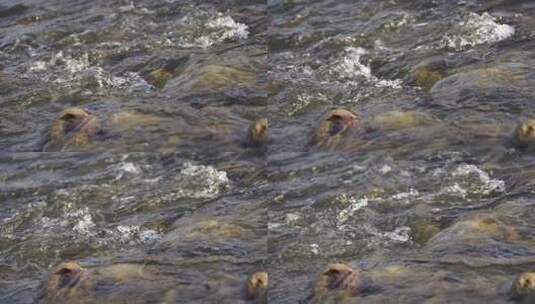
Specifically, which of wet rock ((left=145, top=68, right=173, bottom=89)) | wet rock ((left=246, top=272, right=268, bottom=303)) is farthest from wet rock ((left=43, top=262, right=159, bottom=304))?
wet rock ((left=145, top=68, right=173, bottom=89))

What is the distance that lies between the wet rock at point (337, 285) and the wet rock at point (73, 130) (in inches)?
177

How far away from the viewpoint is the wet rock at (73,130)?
47.3ft

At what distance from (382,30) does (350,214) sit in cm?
594

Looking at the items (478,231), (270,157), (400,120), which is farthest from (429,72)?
(478,231)

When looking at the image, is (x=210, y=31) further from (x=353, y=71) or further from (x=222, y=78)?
(x=222, y=78)

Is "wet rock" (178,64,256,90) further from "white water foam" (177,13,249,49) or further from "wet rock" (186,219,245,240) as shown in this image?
"wet rock" (186,219,245,240)

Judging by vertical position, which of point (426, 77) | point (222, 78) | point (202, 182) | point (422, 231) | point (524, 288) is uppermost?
point (222, 78)

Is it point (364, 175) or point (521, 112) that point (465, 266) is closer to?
point (364, 175)

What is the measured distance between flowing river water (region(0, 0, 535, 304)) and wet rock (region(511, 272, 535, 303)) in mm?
198

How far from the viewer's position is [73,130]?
14.8 m

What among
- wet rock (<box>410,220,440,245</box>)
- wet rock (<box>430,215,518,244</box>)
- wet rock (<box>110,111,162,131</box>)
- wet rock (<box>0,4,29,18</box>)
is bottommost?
wet rock (<box>410,220,440,245</box>)

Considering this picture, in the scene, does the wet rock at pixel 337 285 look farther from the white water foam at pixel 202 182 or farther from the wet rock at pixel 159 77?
the wet rock at pixel 159 77

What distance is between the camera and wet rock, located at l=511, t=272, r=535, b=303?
401 inches

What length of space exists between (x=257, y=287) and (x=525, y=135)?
444 centimetres
